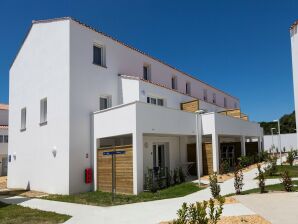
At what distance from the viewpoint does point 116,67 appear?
66.7 feet

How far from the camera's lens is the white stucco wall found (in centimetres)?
1723

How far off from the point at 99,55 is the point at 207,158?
32.2 feet

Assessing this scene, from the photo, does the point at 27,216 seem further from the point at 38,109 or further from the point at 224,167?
the point at 224,167

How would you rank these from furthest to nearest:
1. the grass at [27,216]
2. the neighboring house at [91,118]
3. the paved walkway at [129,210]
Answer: the neighboring house at [91,118] < the grass at [27,216] < the paved walkway at [129,210]

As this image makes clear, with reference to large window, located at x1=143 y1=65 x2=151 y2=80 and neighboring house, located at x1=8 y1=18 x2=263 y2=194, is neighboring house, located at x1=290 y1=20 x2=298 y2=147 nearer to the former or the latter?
neighboring house, located at x1=8 y1=18 x2=263 y2=194

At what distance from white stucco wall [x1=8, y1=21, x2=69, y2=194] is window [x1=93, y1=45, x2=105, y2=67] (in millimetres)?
2242

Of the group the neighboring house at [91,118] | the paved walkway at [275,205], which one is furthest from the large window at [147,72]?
the paved walkway at [275,205]

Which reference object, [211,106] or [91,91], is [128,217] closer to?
[91,91]

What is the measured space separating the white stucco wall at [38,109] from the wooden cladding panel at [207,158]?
9.01 metres

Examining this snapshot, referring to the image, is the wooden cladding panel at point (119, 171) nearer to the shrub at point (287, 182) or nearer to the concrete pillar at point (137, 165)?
the concrete pillar at point (137, 165)

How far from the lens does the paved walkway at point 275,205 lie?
26.9 ft

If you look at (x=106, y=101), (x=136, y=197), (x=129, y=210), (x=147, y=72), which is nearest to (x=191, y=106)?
(x=147, y=72)

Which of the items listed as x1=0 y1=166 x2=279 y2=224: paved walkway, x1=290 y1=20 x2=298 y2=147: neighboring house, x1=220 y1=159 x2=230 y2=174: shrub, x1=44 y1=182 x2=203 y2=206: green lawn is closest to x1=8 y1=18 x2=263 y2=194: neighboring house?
x1=220 y1=159 x2=230 y2=174: shrub

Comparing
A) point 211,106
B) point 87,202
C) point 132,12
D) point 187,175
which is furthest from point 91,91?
point 211,106
